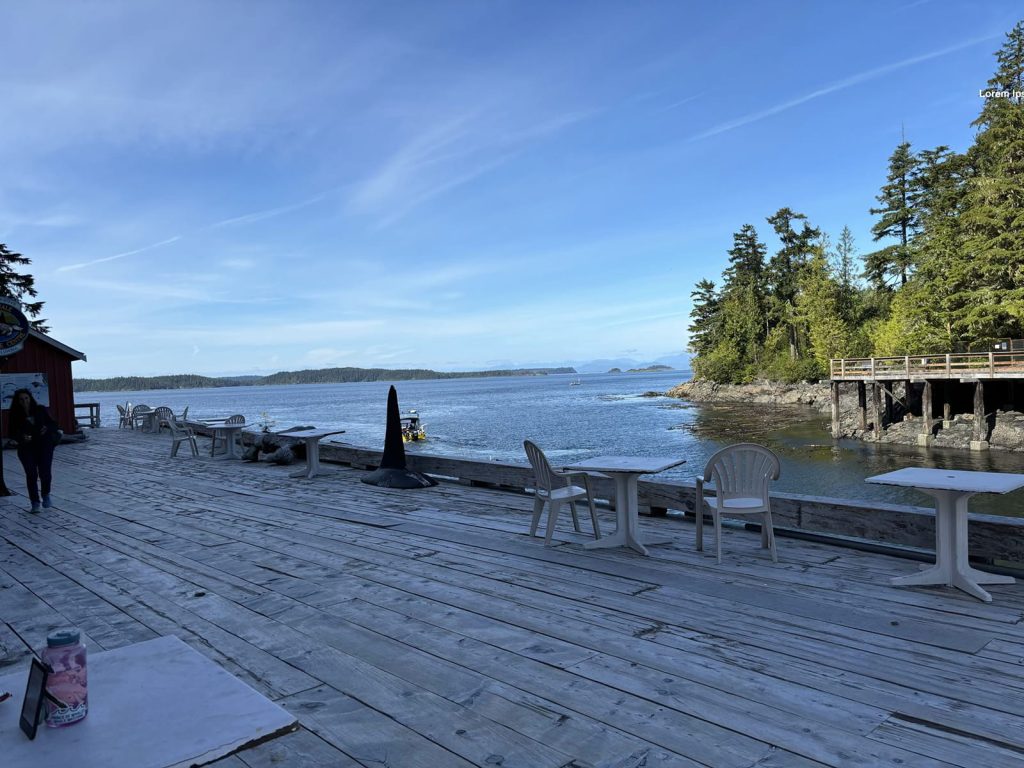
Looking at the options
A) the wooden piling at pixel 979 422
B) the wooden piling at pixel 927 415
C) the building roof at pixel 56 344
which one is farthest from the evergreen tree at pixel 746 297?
the building roof at pixel 56 344

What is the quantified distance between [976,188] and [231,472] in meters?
34.8

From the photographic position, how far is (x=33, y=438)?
7348mm

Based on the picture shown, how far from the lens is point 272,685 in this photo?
9.16ft

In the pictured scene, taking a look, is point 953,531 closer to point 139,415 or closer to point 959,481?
point 959,481

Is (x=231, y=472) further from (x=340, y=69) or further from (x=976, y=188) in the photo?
(x=976, y=188)

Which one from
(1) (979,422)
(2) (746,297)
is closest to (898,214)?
(2) (746,297)

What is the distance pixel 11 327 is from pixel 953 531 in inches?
464

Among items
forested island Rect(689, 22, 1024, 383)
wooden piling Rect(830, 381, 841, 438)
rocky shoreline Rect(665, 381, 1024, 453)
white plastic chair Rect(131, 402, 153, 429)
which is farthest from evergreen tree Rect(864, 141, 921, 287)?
white plastic chair Rect(131, 402, 153, 429)

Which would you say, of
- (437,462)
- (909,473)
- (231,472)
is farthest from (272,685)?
(231,472)

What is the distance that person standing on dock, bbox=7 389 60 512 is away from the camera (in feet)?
23.9

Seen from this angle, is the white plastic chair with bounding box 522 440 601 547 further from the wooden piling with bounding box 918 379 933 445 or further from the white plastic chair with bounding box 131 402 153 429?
the wooden piling with bounding box 918 379 933 445

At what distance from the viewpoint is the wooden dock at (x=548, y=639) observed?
225cm

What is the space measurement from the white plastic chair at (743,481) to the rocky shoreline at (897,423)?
24162mm

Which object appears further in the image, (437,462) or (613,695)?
(437,462)
